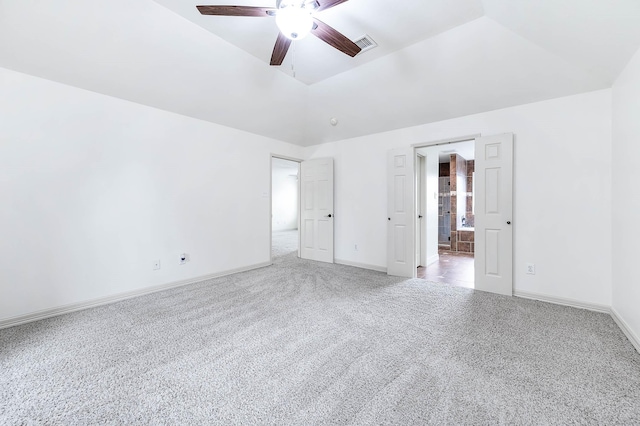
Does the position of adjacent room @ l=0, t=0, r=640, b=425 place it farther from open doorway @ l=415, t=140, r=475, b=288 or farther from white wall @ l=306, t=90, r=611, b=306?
open doorway @ l=415, t=140, r=475, b=288

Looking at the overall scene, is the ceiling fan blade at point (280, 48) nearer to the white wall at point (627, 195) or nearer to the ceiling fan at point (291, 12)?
the ceiling fan at point (291, 12)

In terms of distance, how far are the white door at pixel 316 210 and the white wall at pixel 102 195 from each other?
1546mm

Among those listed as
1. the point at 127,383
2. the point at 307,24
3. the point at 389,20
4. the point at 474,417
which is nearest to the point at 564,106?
the point at 389,20

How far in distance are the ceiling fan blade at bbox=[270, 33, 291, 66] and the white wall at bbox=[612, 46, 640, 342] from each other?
287cm

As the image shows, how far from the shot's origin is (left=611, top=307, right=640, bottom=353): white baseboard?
2.00m

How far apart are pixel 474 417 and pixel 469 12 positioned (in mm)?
3251

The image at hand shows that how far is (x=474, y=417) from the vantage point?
1.35 metres

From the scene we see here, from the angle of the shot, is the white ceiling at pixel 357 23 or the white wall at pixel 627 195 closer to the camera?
the white wall at pixel 627 195

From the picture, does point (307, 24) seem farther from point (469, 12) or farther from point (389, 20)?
point (469, 12)

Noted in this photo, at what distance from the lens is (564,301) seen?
2.89 metres

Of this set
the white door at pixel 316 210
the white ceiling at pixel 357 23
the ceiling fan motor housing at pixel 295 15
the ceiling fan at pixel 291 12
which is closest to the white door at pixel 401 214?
the white door at pixel 316 210

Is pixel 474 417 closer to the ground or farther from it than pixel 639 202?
closer to the ground

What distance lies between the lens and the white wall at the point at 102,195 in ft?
7.99

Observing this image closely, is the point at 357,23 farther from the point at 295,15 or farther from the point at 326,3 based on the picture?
the point at 295,15
